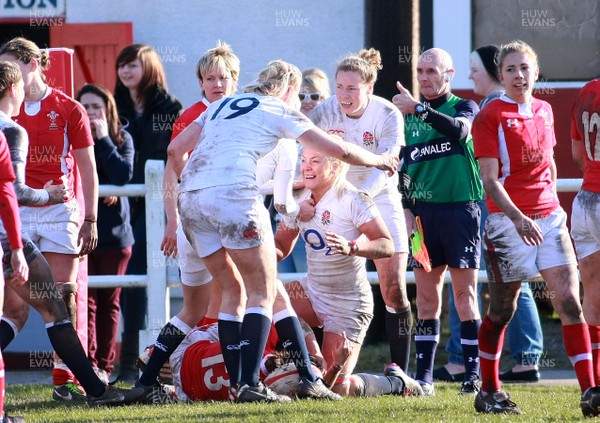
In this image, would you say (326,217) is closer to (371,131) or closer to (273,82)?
(371,131)

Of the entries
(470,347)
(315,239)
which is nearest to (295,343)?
(315,239)

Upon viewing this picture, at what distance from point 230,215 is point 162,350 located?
3.71ft

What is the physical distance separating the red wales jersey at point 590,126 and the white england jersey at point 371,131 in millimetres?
1311

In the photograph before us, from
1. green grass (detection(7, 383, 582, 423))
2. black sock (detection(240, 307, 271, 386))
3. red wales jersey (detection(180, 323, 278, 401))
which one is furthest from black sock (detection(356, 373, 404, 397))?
black sock (detection(240, 307, 271, 386))

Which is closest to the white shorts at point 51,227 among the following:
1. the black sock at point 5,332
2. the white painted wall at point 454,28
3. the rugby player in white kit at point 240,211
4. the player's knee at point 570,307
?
the black sock at point 5,332

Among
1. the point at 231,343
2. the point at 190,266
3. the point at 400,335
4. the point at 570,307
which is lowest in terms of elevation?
the point at 400,335

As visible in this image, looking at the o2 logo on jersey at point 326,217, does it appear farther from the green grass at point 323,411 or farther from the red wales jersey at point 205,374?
the green grass at point 323,411

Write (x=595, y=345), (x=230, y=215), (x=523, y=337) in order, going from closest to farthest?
A: 1. (x=230, y=215)
2. (x=595, y=345)
3. (x=523, y=337)

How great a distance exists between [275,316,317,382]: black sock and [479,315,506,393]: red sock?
929mm

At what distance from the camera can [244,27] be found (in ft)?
34.6

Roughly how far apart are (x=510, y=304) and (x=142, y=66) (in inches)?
156

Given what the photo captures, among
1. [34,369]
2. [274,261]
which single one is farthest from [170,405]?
[34,369]

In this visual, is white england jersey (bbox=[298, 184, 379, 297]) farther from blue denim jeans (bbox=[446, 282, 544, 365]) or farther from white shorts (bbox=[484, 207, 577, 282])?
blue denim jeans (bbox=[446, 282, 544, 365])

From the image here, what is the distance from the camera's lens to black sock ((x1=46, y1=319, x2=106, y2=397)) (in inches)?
261
